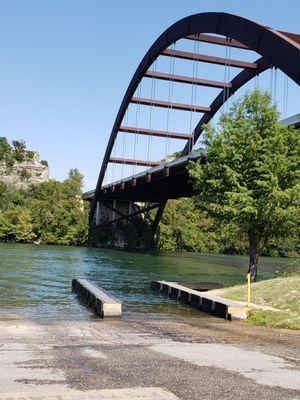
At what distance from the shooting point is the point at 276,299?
15.8 m

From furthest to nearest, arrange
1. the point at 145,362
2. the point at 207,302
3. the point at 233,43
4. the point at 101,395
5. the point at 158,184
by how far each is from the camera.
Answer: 1. the point at 158,184
2. the point at 233,43
3. the point at 207,302
4. the point at 145,362
5. the point at 101,395

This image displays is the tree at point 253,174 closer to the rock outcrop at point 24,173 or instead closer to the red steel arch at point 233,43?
the red steel arch at point 233,43

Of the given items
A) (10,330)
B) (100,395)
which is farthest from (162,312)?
(100,395)

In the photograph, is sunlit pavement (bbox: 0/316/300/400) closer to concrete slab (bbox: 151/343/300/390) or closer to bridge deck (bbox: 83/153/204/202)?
concrete slab (bbox: 151/343/300/390)

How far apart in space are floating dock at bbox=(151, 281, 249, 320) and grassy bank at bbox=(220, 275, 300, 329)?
1.47 feet

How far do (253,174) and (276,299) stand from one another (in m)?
7.52

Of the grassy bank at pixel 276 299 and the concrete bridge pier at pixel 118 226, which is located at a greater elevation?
the concrete bridge pier at pixel 118 226

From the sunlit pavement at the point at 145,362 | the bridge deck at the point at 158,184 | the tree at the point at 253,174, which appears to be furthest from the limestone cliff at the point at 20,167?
the sunlit pavement at the point at 145,362

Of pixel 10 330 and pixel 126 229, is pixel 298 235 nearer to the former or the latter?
pixel 10 330

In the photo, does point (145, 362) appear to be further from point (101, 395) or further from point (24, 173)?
point (24, 173)

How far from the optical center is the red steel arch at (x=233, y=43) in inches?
1104

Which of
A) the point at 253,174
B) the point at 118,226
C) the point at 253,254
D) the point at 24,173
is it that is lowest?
the point at 253,254

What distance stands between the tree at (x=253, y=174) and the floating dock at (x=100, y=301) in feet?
20.7

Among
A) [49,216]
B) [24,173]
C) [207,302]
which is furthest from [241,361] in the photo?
[24,173]
